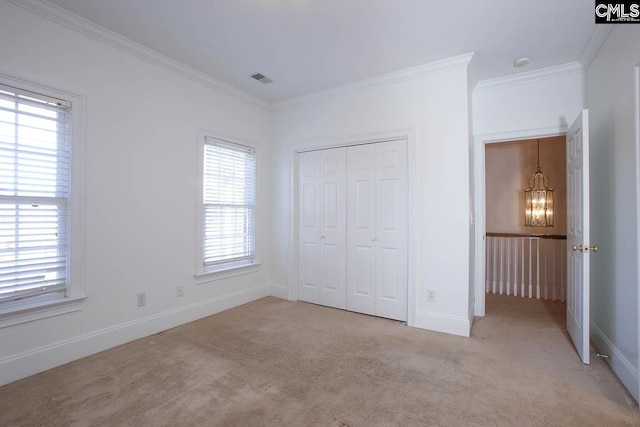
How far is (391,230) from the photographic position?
11.4 feet

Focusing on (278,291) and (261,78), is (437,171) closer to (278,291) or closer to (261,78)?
(261,78)

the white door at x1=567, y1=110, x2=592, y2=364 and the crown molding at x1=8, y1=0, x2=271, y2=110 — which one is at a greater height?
the crown molding at x1=8, y1=0, x2=271, y2=110

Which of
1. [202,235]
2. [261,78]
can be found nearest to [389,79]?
[261,78]

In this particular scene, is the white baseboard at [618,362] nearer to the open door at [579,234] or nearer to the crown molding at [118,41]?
the open door at [579,234]

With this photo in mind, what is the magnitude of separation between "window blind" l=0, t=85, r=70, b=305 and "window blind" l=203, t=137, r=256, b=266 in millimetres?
1349

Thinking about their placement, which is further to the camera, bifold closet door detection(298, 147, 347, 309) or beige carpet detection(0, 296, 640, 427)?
bifold closet door detection(298, 147, 347, 309)

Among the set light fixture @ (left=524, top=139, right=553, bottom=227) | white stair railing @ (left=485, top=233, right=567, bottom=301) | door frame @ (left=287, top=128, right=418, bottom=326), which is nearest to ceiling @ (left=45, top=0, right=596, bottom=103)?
door frame @ (left=287, top=128, right=418, bottom=326)

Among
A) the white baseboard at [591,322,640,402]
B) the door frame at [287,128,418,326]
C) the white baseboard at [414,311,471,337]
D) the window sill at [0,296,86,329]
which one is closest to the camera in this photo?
the white baseboard at [591,322,640,402]

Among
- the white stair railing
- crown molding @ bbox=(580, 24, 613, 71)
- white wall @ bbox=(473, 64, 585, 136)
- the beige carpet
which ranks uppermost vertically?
crown molding @ bbox=(580, 24, 613, 71)

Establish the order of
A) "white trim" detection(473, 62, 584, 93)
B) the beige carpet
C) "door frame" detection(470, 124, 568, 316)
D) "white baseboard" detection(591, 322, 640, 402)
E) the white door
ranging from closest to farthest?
the beige carpet < "white baseboard" detection(591, 322, 640, 402) < the white door < "white trim" detection(473, 62, 584, 93) < "door frame" detection(470, 124, 568, 316)

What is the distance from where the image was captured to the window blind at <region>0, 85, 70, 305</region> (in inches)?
85.0

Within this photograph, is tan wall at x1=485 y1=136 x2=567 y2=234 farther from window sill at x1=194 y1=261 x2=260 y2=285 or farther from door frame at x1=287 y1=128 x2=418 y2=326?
window sill at x1=194 y1=261 x2=260 y2=285

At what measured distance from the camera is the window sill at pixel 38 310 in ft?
6.98

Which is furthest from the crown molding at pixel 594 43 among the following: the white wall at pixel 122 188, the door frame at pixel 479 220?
the white wall at pixel 122 188
